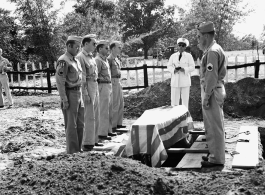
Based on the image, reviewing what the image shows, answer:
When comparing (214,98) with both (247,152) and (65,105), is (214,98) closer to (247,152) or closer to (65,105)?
(247,152)

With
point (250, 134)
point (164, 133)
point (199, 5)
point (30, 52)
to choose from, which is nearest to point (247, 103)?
point (250, 134)

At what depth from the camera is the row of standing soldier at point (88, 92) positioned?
20.0 feet

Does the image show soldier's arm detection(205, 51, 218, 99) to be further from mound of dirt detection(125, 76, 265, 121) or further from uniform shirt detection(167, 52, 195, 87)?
mound of dirt detection(125, 76, 265, 121)

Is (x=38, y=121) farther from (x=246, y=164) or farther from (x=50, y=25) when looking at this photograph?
(x=50, y=25)

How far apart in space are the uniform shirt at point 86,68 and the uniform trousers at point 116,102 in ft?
4.54

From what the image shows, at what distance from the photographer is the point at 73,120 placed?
20.1 ft

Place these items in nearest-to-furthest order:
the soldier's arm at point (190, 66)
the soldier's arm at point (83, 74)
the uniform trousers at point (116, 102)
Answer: the soldier's arm at point (83, 74)
the uniform trousers at point (116, 102)
the soldier's arm at point (190, 66)

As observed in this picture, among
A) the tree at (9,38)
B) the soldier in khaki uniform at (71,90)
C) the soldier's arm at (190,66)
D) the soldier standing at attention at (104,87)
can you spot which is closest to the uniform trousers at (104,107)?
the soldier standing at attention at (104,87)

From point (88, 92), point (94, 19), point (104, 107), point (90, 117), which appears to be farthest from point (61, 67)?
point (94, 19)

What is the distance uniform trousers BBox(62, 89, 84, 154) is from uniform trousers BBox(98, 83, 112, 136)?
4.41 feet

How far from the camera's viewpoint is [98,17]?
774 inches

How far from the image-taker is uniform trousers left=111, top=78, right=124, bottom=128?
829 cm

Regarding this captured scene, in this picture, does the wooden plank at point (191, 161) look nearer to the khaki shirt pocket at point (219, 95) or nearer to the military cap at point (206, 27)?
the khaki shirt pocket at point (219, 95)

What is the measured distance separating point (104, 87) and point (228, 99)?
494 centimetres
